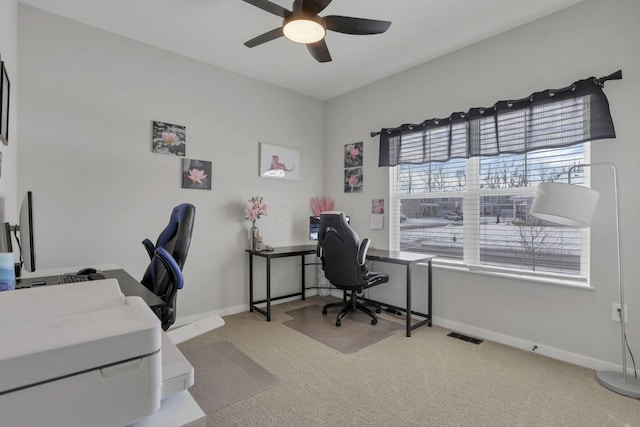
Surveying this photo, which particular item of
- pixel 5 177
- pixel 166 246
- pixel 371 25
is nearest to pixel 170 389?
pixel 166 246

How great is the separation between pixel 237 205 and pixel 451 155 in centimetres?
234

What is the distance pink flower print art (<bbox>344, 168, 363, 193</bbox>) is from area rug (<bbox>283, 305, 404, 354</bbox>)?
4.97 feet

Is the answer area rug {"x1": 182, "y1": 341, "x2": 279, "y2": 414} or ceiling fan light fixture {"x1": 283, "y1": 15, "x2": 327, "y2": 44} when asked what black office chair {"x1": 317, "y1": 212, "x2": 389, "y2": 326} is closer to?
area rug {"x1": 182, "y1": 341, "x2": 279, "y2": 414}

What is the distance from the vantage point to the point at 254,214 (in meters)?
3.65

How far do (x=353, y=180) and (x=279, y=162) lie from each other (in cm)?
97

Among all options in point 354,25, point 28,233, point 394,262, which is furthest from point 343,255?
point 28,233

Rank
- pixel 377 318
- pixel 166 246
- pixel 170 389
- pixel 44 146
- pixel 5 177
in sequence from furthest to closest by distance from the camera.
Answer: pixel 377 318 < pixel 44 146 < pixel 166 246 < pixel 5 177 < pixel 170 389

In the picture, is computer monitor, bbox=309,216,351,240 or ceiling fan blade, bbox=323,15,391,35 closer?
ceiling fan blade, bbox=323,15,391,35

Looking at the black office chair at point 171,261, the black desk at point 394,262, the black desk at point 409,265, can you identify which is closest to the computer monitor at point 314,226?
the black desk at point 394,262

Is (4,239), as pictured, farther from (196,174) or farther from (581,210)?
(581,210)

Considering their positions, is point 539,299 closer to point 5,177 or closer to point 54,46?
point 5,177

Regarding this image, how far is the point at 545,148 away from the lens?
2551mm

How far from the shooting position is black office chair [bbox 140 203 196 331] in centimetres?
161

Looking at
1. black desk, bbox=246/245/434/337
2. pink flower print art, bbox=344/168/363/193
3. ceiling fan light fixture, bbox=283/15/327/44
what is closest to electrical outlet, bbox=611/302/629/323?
black desk, bbox=246/245/434/337
